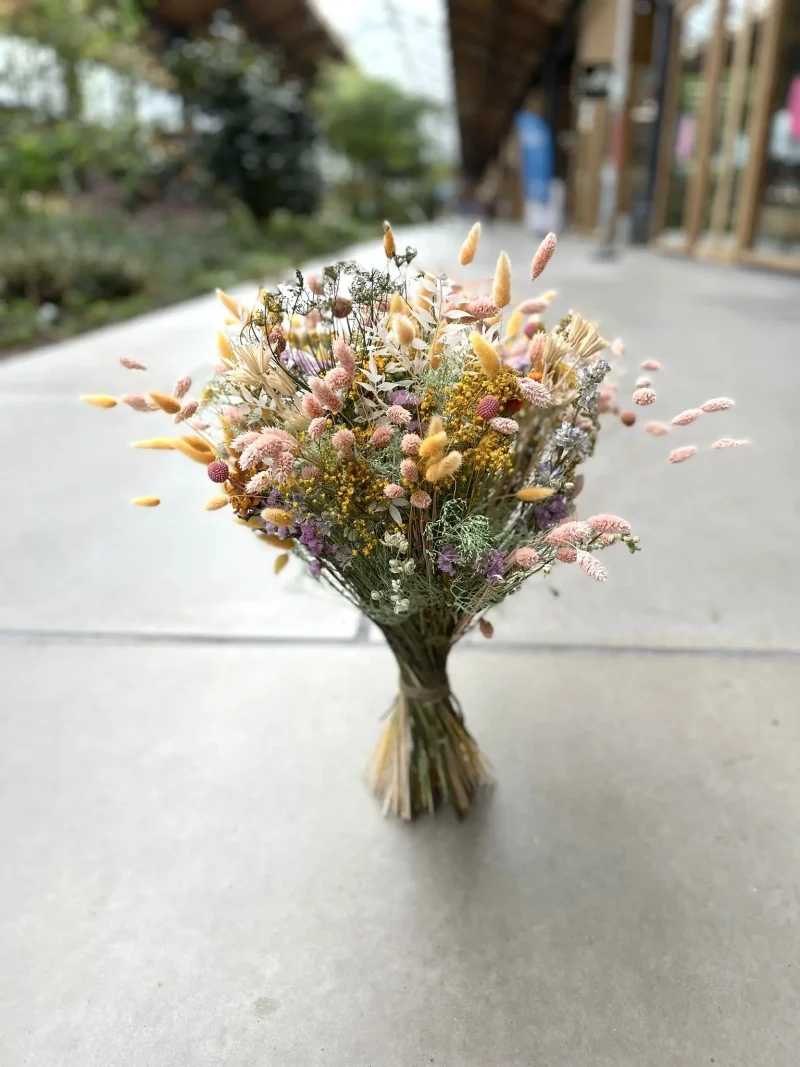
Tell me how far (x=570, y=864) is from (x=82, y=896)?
0.83m

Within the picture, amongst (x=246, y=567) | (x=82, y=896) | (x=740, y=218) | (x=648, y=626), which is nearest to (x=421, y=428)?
(x=82, y=896)

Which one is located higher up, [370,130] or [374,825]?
[370,130]

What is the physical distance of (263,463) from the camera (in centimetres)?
110

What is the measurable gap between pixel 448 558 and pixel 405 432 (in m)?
0.18

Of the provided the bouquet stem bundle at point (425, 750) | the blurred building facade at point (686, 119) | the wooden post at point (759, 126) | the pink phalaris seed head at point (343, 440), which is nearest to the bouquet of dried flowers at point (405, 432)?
the pink phalaris seed head at point (343, 440)

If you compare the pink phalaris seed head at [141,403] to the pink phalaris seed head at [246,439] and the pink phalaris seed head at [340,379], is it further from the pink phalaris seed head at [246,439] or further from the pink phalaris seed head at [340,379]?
the pink phalaris seed head at [340,379]

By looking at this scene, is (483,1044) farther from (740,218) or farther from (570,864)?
(740,218)

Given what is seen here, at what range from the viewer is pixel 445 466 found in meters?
0.95

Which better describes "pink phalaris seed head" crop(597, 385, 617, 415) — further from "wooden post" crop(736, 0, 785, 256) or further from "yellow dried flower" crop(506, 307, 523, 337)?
"wooden post" crop(736, 0, 785, 256)

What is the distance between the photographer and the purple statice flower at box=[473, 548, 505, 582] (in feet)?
3.62

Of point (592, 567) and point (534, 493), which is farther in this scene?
point (534, 493)

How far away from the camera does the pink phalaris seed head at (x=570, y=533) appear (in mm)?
1008

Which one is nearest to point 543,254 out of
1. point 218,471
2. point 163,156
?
point 218,471

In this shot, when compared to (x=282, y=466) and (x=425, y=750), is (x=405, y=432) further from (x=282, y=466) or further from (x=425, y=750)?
(x=425, y=750)
